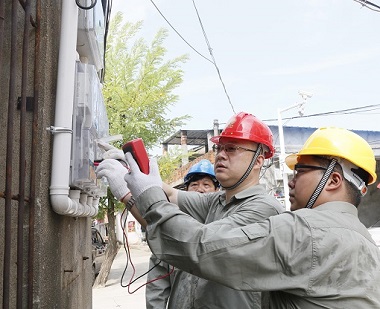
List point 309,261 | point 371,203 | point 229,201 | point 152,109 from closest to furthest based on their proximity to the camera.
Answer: point 309,261 < point 229,201 < point 152,109 < point 371,203

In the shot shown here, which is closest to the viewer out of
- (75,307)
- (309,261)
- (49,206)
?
(309,261)

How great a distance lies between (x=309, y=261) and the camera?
1554 millimetres

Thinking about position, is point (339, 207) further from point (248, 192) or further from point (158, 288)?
point (158, 288)

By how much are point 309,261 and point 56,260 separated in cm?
147

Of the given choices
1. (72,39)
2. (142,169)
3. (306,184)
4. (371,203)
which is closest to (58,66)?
(72,39)

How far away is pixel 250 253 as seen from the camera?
1541 mm

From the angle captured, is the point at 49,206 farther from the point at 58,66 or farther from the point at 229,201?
the point at 229,201

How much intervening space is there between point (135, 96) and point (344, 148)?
11.4m

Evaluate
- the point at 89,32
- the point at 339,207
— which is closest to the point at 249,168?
the point at 339,207

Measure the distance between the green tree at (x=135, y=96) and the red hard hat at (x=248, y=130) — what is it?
967 centimetres

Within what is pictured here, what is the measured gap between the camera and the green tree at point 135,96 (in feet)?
41.8

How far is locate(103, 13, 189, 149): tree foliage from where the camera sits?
12742mm

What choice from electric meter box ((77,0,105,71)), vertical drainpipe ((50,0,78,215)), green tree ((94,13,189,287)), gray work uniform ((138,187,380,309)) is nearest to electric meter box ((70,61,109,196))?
vertical drainpipe ((50,0,78,215))

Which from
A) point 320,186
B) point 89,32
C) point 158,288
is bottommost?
point 158,288
